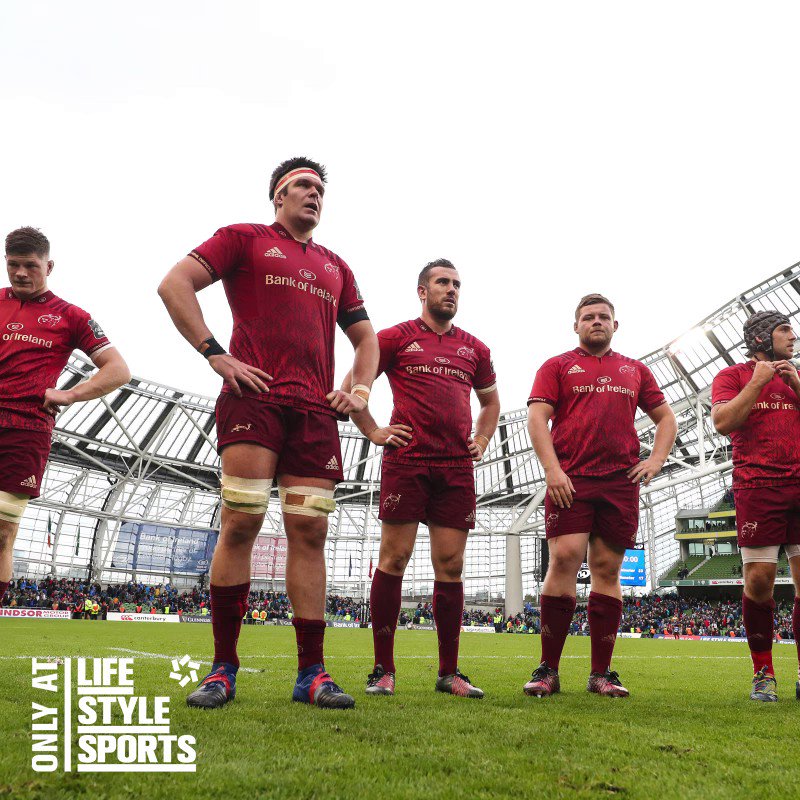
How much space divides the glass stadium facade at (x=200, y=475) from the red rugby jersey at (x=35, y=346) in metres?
22.9

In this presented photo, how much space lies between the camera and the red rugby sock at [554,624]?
3887mm

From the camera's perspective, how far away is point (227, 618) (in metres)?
2.92


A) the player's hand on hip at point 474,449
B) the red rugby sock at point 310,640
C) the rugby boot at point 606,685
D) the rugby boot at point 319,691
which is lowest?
the rugby boot at point 606,685

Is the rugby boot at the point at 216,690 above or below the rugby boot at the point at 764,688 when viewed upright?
above

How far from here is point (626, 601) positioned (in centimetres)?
4522

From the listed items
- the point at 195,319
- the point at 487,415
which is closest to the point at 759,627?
the point at 487,415

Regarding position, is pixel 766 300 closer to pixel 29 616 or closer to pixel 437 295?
pixel 437 295

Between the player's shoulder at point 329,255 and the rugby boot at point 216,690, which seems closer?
the rugby boot at point 216,690

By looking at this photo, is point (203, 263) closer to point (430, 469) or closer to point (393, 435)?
point (393, 435)

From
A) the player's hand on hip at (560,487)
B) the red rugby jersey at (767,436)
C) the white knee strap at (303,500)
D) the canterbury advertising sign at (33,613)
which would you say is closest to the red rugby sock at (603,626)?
the player's hand on hip at (560,487)

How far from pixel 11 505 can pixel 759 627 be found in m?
4.00

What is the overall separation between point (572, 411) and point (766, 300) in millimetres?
29042

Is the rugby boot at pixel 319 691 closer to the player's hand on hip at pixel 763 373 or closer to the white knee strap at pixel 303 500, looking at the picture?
the white knee strap at pixel 303 500

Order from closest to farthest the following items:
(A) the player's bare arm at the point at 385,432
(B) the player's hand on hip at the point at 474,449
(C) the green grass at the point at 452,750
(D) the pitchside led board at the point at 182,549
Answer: (C) the green grass at the point at 452,750, (A) the player's bare arm at the point at 385,432, (B) the player's hand on hip at the point at 474,449, (D) the pitchside led board at the point at 182,549
